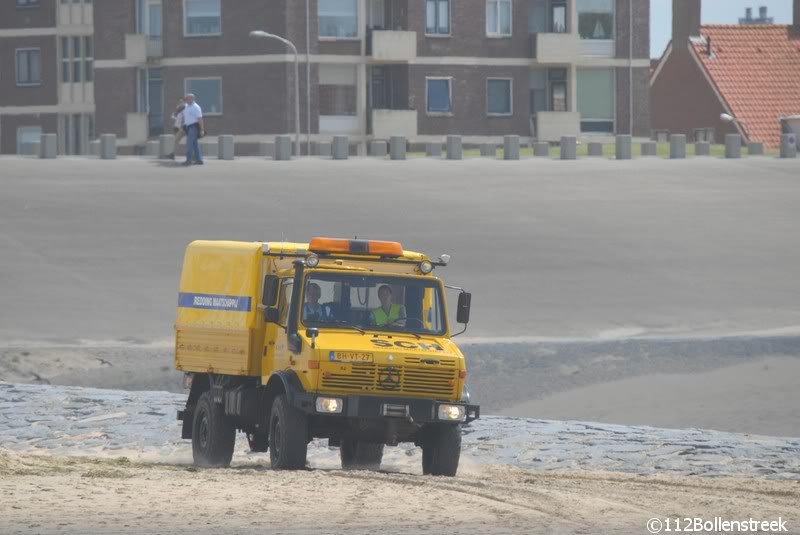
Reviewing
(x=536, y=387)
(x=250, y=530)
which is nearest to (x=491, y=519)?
(x=250, y=530)

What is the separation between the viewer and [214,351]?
21844mm

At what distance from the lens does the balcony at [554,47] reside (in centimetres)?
7450

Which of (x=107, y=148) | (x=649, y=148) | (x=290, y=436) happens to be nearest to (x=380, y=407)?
(x=290, y=436)

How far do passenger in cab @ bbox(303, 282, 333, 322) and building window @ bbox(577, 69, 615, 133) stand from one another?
56.9 metres

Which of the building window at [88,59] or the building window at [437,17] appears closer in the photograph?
the building window at [437,17]

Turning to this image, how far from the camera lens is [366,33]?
7288 centimetres

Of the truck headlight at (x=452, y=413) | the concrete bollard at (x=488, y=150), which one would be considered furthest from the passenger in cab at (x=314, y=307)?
the concrete bollard at (x=488, y=150)

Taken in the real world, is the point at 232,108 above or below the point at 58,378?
above

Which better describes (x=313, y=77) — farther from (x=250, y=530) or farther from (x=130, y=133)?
(x=250, y=530)

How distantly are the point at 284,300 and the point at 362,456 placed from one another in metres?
2.94

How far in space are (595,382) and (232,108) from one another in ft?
143

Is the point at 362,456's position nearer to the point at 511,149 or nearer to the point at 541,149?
the point at 511,149

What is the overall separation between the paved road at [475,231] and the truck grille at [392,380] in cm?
1461

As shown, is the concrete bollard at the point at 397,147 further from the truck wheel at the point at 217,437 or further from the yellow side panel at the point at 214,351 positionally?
the truck wheel at the point at 217,437
